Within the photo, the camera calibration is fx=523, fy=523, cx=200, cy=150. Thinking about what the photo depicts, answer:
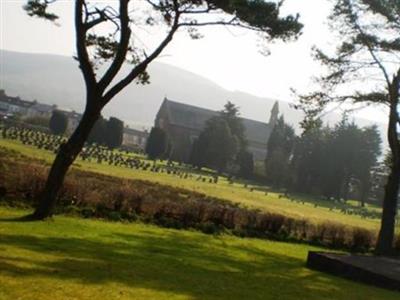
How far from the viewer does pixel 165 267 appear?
10.5 metres

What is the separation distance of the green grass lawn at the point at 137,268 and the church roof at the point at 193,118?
83475mm

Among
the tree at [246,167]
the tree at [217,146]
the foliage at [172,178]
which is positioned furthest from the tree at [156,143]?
the foliage at [172,178]

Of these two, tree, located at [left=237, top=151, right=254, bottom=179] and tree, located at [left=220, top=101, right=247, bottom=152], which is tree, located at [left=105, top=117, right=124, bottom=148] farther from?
tree, located at [left=220, top=101, right=247, bottom=152]

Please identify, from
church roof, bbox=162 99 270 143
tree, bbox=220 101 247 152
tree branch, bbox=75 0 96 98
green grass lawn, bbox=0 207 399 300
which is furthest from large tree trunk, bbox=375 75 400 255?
church roof, bbox=162 99 270 143

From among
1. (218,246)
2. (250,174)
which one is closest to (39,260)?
(218,246)

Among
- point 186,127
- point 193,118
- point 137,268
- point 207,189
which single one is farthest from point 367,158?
point 137,268

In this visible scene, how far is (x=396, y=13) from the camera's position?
1889 centimetres

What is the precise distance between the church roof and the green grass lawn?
83.5 metres

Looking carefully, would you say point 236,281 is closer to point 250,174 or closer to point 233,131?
point 250,174

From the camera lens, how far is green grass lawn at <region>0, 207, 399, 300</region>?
25.1 ft

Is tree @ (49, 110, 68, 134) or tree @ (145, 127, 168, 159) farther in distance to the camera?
tree @ (145, 127, 168, 159)

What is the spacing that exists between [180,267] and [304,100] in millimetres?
12301

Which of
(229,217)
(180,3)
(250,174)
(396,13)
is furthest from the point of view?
(250,174)

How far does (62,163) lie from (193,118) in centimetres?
9098
